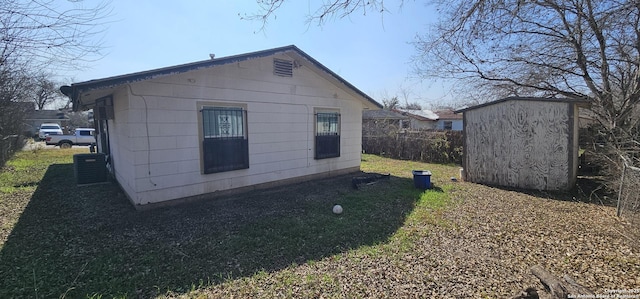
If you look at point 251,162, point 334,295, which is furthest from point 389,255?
point 251,162

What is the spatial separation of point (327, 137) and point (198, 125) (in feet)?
12.4

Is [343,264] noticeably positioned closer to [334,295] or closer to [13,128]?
[334,295]

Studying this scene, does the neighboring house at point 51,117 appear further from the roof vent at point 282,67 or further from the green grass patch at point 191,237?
A: the roof vent at point 282,67

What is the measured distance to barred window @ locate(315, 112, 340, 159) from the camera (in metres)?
8.06

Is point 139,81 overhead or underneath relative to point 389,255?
overhead

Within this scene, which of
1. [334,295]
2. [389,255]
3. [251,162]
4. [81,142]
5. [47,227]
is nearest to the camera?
[334,295]

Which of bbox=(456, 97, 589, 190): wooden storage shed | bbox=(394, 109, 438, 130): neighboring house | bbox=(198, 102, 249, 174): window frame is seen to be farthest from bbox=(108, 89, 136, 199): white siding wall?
bbox=(394, 109, 438, 130): neighboring house

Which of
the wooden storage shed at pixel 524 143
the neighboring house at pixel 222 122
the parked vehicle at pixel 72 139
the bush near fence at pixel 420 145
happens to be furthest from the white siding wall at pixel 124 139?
the parked vehicle at pixel 72 139

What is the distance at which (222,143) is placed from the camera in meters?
6.00

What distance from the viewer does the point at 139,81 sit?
4.71 metres

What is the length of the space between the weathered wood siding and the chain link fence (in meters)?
1.96

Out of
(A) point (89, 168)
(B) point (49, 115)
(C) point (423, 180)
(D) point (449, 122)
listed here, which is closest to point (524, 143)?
(C) point (423, 180)

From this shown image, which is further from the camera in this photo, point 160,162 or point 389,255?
point 160,162

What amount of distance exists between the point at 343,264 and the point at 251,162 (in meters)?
3.90
